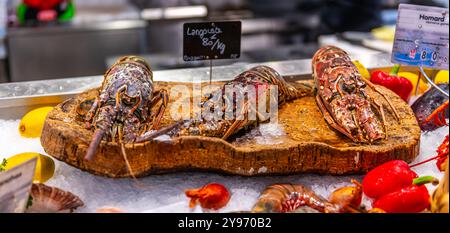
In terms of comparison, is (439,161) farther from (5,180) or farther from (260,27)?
(260,27)

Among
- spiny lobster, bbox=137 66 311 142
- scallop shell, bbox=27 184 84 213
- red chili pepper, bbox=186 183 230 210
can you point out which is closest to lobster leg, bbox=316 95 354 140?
spiny lobster, bbox=137 66 311 142

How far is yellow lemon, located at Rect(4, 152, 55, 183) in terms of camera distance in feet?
6.89

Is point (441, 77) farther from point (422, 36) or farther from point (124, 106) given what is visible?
point (124, 106)

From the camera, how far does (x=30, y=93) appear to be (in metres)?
2.71

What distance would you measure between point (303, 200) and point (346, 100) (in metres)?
0.68

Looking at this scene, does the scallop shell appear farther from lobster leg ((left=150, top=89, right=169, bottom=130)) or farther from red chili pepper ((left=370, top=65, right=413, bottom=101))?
red chili pepper ((left=370, top=65, right=413, bottom=101))

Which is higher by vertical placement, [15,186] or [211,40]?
[211,40]

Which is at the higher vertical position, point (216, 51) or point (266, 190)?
point (216, 51)

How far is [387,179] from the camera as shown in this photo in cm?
204

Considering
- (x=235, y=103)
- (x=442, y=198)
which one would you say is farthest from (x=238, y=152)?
(x=442, y=198)

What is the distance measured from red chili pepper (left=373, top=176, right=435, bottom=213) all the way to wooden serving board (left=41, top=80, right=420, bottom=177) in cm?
23
